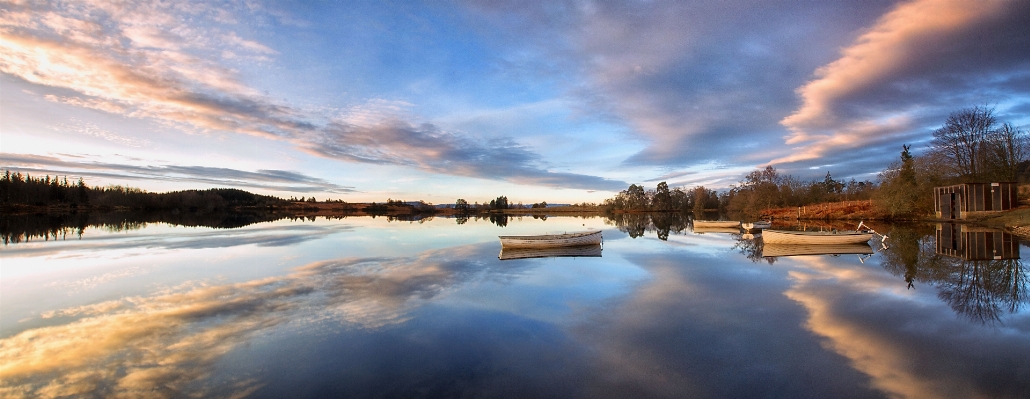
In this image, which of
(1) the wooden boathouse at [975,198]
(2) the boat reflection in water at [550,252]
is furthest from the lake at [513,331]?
(1) the wooden boathouse at [975,198]

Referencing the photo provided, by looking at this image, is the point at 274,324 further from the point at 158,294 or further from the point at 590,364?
the point at 590,364

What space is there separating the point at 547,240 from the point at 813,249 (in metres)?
15.4

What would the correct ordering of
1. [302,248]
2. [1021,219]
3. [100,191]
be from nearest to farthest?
[302,248], [1021,219], [100,191]

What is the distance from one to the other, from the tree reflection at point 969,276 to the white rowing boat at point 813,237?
2.19 m

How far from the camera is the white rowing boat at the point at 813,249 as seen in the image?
21594mm

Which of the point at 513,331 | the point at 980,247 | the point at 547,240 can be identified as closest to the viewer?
the point at 513,331

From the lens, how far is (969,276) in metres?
13.6

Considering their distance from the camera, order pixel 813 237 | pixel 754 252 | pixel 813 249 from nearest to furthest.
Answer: pixel 754 252 → pixel 813 249 → pixel 813 237

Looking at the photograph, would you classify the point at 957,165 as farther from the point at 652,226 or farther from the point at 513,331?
the point at 513,331

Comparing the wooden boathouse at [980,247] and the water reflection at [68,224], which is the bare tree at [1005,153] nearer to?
the wooden boathouse at [980,247]

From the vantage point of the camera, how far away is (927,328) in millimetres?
8352

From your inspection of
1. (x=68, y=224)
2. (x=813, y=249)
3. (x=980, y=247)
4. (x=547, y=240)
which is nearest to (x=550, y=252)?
(x=547, y=240)

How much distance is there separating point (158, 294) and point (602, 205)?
465ft

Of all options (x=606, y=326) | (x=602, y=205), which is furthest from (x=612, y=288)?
(x=602, y=205)
